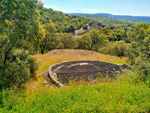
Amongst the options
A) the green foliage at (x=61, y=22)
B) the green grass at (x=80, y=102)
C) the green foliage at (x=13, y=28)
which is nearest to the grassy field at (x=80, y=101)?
the green grass at (x=80, y=102)

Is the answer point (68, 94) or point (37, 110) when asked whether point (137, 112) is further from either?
point (37, 110)

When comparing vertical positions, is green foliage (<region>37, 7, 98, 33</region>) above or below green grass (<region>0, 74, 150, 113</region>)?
above

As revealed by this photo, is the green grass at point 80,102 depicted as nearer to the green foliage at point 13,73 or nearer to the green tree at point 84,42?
the green foliage at point 13,73

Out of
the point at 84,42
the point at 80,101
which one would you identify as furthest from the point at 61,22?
the point at 80,101

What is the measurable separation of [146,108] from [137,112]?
38cm

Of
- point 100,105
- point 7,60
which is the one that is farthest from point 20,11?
point 100,105

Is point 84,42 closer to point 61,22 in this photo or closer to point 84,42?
point 84,42

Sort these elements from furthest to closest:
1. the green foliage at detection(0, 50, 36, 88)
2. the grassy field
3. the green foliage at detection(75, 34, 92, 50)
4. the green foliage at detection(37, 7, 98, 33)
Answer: the green foliage at detection(37, 7, 98, 33), the green foliage at detection(75, 34, 92, 50), the green foliage at detection(0, 50, 36, 88), the grassy field

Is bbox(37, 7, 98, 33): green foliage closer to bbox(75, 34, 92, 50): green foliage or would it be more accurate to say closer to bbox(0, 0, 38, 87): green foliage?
bbox(75, 34, 92, 50): green foliage

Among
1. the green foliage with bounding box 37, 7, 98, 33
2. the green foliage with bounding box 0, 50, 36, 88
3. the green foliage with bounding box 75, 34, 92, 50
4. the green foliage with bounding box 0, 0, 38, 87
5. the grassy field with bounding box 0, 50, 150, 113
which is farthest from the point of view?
the green foliage with bounding box 37, 7, 98, 33

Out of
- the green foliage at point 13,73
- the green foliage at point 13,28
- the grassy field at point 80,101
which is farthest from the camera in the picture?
the green foliage at point 13,73

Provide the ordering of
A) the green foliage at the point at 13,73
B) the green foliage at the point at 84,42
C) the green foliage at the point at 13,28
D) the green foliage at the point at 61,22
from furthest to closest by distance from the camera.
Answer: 1. the green foliage at the point at 61,22
2. the green foliage at the point at 84,42
3. the green foliage at the point at 13,73
4. the green foliage at the point at 13,28

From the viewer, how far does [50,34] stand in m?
27.4

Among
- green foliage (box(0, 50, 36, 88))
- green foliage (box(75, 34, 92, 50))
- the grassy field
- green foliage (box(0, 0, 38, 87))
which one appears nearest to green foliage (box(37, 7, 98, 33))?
green foliage (box(75, 34, 92, 50))
